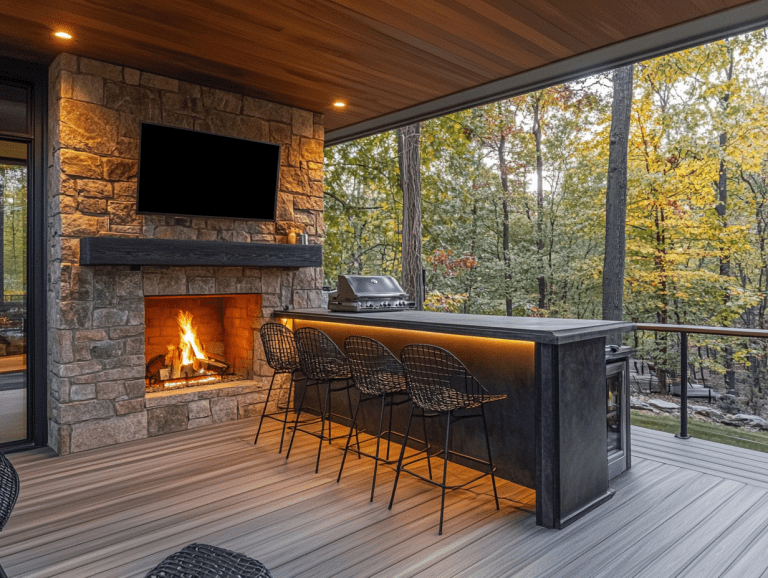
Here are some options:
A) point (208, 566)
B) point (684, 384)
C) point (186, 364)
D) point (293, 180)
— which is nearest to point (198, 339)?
point (186, 364)

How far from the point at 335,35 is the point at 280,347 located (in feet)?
7.67

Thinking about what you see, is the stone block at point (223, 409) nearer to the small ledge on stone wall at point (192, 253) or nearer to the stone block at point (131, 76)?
the small ledge on stone wall at point (192, 253)

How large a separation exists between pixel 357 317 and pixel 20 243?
273 cm

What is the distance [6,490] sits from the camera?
5.93 feet

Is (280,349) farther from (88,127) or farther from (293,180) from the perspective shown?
(88,127)

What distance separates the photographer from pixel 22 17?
3266mm

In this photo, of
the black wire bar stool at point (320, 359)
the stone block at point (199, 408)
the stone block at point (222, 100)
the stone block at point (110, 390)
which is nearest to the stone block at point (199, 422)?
the stone block at point (199, 408)

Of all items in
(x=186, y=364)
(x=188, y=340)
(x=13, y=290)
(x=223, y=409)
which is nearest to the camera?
(x=13, y=290)

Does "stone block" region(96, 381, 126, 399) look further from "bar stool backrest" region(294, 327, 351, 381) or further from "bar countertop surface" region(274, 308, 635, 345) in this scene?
"bar countertop surface" region(274, 308, 635, 345)

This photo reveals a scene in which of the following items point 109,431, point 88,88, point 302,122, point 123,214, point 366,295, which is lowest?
point 109,431

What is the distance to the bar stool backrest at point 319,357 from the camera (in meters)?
3.76

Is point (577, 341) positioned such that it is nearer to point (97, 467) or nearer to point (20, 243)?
point (97, 467)

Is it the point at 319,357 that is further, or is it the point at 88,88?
the point at 88,88

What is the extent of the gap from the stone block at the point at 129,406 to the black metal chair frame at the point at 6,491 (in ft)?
7.82
